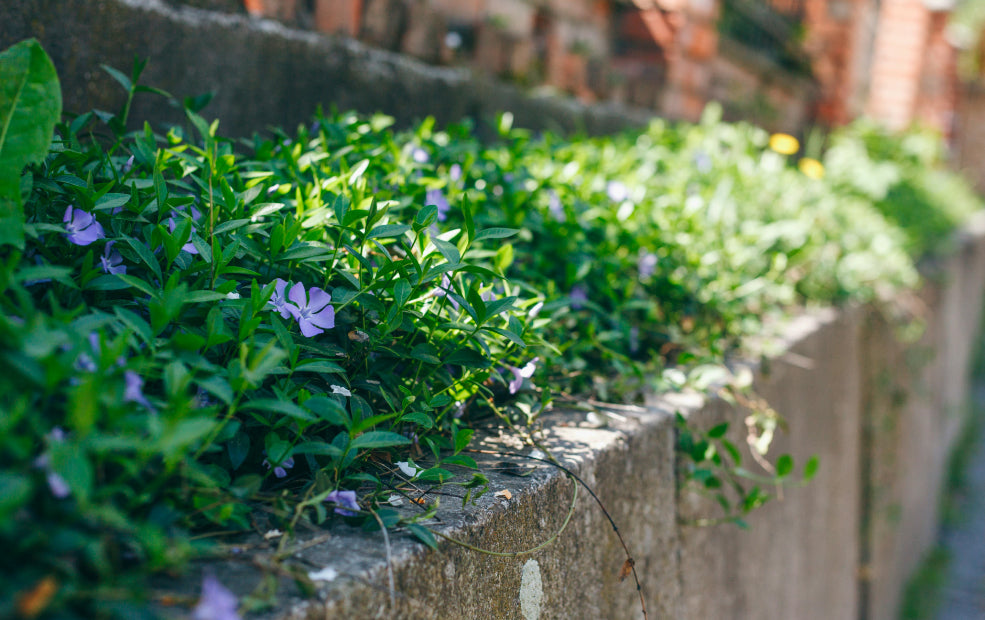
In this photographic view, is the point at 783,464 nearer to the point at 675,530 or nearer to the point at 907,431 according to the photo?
the point at 675,530

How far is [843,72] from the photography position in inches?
279

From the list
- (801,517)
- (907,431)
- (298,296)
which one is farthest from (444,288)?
(907,431)

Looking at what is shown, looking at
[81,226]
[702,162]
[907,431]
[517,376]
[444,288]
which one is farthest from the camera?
[907,431]

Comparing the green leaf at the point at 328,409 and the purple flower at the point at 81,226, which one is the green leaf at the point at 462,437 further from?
the purple flower at the point at 81,226

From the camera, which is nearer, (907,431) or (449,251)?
(449,251)

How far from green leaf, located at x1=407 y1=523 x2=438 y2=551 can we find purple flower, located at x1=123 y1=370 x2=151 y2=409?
29cm

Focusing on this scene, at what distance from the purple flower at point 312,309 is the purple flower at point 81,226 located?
233 mm

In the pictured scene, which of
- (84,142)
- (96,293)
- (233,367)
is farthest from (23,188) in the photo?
(84,142)

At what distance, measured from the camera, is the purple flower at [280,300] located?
0.92 m

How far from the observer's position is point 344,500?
2.67 feet

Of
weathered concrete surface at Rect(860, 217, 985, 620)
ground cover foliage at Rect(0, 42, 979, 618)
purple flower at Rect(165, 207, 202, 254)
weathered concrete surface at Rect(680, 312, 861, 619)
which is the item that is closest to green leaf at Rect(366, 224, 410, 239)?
ground cover foliage at Rect(0, 42, 979, 618)

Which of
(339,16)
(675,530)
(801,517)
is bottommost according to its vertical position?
(801,517)

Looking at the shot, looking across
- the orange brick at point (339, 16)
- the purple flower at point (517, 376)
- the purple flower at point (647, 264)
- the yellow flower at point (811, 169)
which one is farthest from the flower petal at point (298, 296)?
the yellow flower at point (811, 169)

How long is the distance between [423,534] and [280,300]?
345 mm
